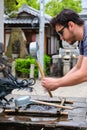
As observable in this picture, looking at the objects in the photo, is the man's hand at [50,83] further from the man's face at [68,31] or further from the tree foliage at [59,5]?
the tree foliage at [59,5]

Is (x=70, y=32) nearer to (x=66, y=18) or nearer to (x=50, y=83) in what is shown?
(x=66, y=18)

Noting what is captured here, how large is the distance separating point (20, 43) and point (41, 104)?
17.8 meters

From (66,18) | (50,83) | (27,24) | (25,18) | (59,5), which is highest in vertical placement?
(59,5)

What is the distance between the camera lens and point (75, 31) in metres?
3.13

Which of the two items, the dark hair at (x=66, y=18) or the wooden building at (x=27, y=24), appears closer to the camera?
the dark hair at (x=66, y=18)

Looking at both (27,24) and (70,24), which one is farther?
(27,24)

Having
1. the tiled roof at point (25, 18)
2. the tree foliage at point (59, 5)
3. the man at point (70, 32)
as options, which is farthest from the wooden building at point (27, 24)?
the man at point (70, 32)

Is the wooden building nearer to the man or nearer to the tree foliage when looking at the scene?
the tree foliage

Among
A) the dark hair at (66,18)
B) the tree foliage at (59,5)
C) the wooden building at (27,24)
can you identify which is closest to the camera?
the dark hair at (66,18)

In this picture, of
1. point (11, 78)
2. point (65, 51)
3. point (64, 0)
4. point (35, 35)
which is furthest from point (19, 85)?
point (64, 0)

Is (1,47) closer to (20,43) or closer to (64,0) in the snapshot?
(20,43)

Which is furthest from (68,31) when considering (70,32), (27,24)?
(27,24)

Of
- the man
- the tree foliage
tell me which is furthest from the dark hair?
the tree foliage

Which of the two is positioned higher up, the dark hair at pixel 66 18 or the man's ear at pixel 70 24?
the dark hair at pixel 66 18
